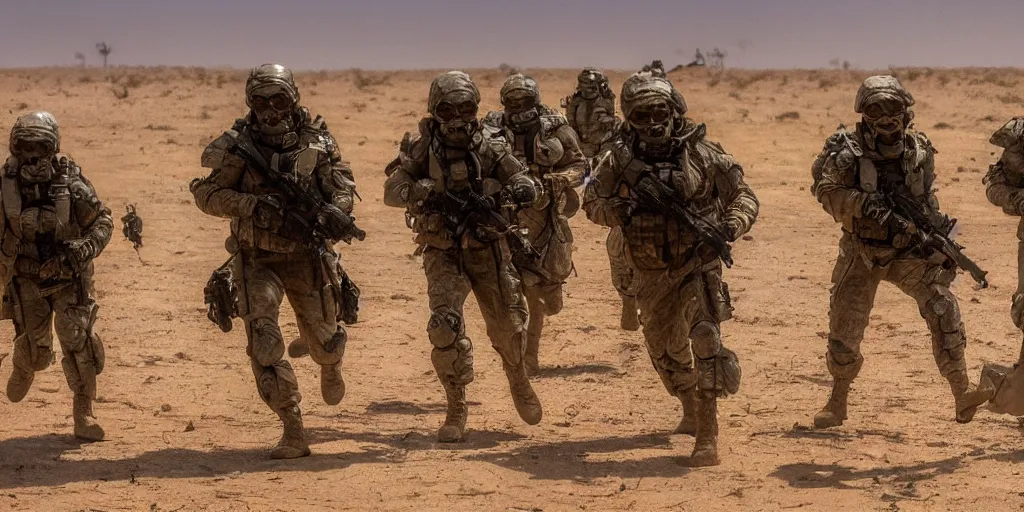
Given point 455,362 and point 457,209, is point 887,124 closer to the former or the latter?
point 457,209

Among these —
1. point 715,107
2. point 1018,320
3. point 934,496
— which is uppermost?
point 715,107

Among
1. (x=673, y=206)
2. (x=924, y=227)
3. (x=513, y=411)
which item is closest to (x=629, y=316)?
(x=513, y=411)

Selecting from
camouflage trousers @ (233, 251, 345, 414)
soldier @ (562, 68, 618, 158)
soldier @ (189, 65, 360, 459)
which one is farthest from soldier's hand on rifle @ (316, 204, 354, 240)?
soldier @ (562, 68, 618, 158)

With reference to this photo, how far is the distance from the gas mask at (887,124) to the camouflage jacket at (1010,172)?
90cm

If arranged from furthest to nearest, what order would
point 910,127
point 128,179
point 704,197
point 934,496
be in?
1. point 128,179
2. point 910,127
3. point 704,197
4. point 934,496

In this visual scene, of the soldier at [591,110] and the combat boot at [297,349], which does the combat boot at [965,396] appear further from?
the soldier at [591,110]

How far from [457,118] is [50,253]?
289 centimetres

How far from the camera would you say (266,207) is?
10.5 m

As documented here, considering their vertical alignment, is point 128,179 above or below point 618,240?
→ above

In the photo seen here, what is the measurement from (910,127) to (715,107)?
24081mm

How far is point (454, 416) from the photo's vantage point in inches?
440

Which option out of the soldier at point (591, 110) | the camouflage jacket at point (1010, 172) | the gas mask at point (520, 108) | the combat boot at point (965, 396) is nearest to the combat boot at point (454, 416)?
the gas mask at point (520, 108)

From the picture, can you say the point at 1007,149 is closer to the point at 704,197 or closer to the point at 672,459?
→ the point at 704,197

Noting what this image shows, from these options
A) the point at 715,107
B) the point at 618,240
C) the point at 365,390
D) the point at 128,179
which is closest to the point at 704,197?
the point at 618,240
